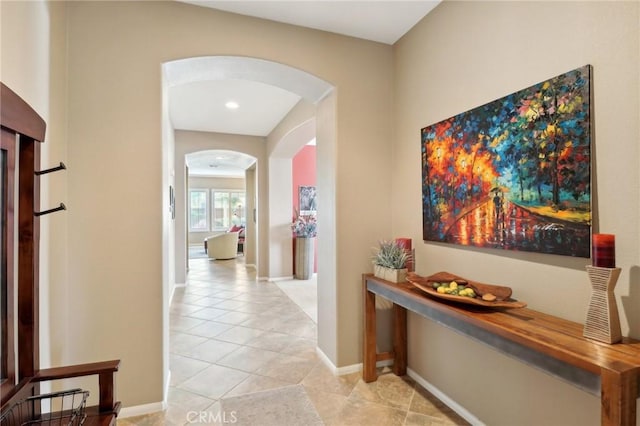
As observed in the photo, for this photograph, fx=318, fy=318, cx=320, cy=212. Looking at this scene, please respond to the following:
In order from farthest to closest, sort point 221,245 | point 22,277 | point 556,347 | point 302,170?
point 221,245 < point 302,170 < point 22,277 < point 556,347

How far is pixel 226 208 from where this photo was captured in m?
13.1

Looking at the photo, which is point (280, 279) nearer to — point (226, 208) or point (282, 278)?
point (282, 278)

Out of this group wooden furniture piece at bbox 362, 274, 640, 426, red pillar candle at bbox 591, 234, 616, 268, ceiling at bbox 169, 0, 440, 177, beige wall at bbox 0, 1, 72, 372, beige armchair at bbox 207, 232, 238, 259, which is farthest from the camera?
beige armchair at bbox 207, 232, 238, 259

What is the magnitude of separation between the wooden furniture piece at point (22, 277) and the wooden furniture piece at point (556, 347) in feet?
5.41

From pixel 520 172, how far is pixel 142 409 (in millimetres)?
2795

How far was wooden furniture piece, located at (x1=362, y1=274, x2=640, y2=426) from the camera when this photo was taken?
100cm

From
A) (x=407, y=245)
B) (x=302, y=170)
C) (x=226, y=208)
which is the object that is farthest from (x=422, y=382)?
(x=226, y=208)

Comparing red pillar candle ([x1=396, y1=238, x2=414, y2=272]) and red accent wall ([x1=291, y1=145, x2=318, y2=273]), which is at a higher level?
red accent wall ([x1=291, y1=145, x2=318, y2=273])

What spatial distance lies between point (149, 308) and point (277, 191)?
4.36 meters

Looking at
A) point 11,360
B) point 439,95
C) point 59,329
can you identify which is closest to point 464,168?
point 439,95

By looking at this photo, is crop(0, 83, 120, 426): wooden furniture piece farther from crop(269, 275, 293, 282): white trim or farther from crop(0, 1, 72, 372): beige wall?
crop(269, 275, 293, 282): white trim

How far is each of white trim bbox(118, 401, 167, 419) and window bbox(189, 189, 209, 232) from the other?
36.7 feet

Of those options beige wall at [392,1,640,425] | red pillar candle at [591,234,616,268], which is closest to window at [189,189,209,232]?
beige wall at [392,1,640,425]

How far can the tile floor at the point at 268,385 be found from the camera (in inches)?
83.7
